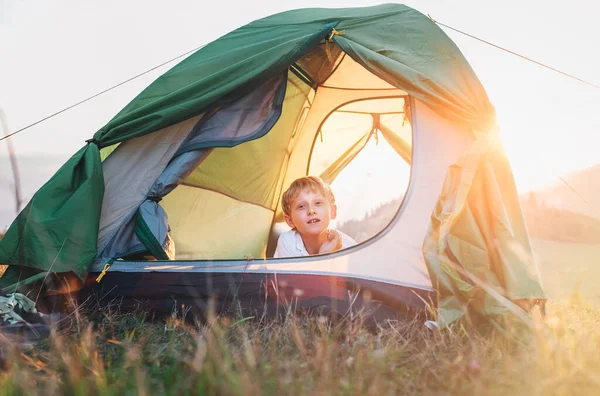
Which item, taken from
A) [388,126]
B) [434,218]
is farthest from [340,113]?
[434,218]

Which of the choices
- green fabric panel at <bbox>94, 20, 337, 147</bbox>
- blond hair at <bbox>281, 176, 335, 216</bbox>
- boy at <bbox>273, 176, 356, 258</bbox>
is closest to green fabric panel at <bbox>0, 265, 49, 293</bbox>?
green fabric panel at <bbox>94, 20, 337, 147</bbox>

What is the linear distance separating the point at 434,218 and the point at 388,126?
173cm

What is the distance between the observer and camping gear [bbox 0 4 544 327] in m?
2.55

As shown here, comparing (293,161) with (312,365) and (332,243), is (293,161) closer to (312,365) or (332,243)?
(332,243)

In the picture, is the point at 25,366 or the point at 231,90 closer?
the point at 25,366

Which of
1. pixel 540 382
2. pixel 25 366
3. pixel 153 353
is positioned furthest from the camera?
pixel 153 353

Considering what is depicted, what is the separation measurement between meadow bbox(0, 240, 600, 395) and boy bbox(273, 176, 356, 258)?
3.32 ft

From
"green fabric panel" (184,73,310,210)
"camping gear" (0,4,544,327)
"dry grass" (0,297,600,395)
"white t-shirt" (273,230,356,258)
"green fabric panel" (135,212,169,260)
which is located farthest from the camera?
"green fabric panel" (184,73,310,210)

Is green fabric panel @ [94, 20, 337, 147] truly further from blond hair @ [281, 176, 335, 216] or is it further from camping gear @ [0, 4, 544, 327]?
blond hair @ [281, 176, 335, 216]

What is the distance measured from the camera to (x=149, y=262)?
9.35ft

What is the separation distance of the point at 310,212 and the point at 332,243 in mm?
236

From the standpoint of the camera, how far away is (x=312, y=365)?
1743 millimetres

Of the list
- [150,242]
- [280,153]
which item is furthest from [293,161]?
[150,242]

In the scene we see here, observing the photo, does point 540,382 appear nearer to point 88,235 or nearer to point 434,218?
point 434,218
